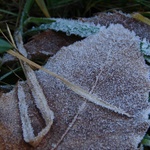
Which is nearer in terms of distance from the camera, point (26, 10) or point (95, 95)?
point (95, 95)

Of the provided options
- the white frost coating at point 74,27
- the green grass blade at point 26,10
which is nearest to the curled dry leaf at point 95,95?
the white frost coating at point 74,27

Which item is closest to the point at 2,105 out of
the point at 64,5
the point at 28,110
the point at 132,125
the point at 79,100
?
the point at 28,110

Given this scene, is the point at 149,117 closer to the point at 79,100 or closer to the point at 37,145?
the point at 79,100

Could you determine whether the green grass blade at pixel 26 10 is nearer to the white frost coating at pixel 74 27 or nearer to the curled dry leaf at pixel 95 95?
the white frost coating at pixel 74 27

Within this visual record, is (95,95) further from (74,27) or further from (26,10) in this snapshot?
(26,10)

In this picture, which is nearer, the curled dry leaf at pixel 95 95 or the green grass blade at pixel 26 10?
the curled dry leaf at pixel 95 95

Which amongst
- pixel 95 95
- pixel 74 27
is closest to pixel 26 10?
pixel 74 27

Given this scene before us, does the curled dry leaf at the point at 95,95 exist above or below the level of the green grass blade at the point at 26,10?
below

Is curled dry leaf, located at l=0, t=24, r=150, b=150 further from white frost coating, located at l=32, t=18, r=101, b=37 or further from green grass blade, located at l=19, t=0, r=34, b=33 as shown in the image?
green grass blade, located at l=19, t=0, r=34, b=33
